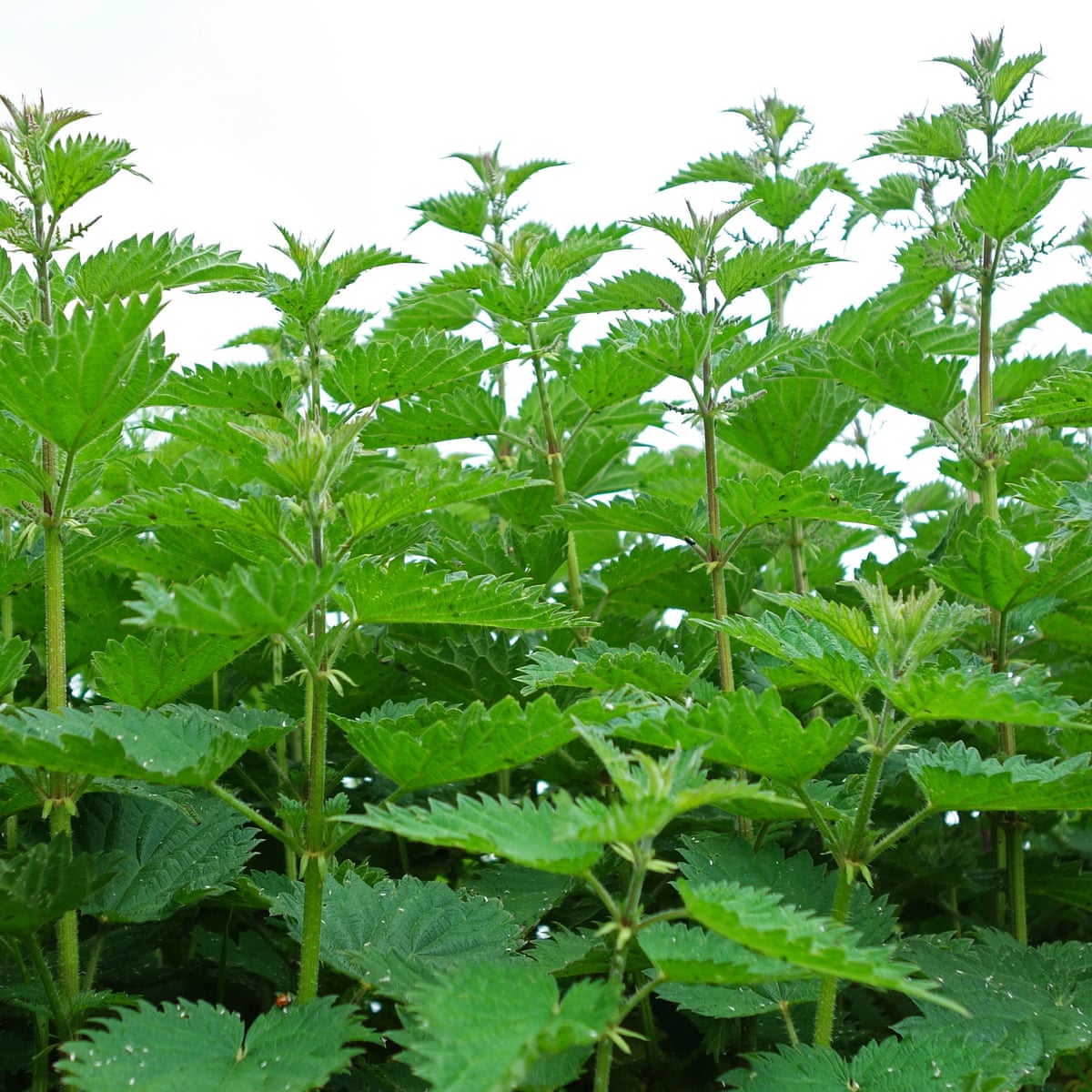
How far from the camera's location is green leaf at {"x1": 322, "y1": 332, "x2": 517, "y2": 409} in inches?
77.4

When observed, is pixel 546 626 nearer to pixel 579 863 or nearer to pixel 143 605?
pixel 579 863

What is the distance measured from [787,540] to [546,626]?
1.19 m

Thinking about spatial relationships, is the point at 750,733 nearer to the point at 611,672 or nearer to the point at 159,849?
the point at 611,672

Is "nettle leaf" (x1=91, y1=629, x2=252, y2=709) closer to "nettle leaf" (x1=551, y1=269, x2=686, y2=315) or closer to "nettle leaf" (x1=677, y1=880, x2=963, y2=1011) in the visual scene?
"nettle leaf" (x1=677, y1=880, x2=963, y2=1011)

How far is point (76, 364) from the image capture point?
4.81 ft

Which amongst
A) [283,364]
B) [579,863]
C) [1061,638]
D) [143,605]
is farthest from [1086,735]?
[283,364]

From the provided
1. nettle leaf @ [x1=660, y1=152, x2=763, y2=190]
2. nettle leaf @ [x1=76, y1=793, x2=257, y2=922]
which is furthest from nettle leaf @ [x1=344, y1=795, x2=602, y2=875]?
nettle leaf @ [x1=660, y1=152, x2=763, y2=190]

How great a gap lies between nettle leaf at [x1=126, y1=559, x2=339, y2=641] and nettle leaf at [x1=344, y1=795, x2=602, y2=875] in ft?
0.77

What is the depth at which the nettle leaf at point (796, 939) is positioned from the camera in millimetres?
1065

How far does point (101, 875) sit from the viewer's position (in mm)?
1543

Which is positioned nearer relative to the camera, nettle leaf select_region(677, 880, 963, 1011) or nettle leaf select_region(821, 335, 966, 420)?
nettle leaf select_region(677, 880, 963, 1011)

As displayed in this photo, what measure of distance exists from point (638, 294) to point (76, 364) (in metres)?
1.10

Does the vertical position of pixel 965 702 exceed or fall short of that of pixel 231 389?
it falls short

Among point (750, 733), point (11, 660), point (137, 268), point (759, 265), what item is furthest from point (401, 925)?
point (759, 265)
